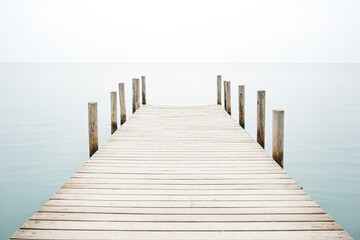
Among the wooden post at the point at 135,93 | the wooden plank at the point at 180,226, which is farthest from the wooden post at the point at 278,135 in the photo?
the wooden post at the point at 135,93

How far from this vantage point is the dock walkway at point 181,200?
327 cm

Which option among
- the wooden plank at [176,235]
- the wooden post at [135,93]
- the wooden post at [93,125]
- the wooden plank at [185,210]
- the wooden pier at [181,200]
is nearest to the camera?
the wooden plank at [176,235]

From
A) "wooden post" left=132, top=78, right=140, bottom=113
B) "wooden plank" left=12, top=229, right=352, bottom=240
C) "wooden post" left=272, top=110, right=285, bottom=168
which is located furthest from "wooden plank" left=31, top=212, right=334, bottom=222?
"wooden post" left=132, top=78, right=140, bottom=113

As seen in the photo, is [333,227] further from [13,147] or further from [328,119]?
[328,119]

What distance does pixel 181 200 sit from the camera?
13.1ft

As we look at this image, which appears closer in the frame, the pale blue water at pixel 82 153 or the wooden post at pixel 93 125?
the wooden post at pixel 93 125

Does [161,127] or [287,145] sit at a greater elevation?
[161,127]

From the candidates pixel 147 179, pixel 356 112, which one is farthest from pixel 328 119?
pixel 147 179

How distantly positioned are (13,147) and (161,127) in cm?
654

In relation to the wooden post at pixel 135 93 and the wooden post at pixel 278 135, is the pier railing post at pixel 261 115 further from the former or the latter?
the wooden post at pixel 135 93

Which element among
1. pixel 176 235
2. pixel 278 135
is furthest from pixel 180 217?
pixel 278 135

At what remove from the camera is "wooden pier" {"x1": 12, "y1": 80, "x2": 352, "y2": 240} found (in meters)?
3.26

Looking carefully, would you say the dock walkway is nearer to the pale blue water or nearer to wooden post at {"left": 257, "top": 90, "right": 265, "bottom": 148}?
wooden post at {"left": 257, "top": 90, "right": 265, "bottom": 148}

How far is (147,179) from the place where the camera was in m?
4.73
